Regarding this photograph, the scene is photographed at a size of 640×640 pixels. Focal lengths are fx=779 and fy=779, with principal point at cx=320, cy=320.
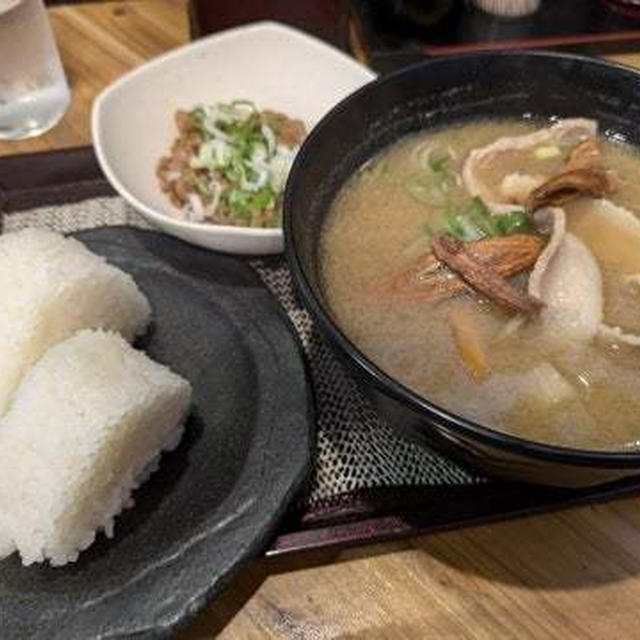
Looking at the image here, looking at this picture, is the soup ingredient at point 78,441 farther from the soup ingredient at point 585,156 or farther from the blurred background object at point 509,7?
the blurred background object at point 509,7

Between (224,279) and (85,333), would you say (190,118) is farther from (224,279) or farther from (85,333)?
(85,333)

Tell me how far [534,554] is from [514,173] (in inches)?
30.6

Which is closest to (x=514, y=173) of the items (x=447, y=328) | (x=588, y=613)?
(x=447, y=328)

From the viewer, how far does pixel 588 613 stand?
1290mm

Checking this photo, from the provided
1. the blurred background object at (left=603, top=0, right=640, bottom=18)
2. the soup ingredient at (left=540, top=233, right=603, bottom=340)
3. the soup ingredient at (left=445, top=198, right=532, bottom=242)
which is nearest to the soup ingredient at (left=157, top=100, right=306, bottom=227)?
the soup ingredient at (left=445, top=198, right=532, bottom=242)

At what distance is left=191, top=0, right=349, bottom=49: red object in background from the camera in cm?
228

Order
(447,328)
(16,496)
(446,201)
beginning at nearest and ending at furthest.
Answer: (16,496) < (447,328) < (446,201)

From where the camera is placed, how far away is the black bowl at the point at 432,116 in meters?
1.17

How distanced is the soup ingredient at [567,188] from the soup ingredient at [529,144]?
128 millimetres

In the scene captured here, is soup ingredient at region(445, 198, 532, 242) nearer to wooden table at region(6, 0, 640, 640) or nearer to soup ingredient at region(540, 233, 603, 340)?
soup ingredient at region(540, 233, 603, 340)

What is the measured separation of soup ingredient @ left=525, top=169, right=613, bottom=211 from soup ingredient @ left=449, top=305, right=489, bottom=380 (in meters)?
0.29

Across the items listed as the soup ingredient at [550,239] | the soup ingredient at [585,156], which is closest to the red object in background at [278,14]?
the soup ingredient at [585,156]

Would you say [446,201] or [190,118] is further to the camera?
[190,118]

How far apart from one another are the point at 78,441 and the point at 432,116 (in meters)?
1.00
